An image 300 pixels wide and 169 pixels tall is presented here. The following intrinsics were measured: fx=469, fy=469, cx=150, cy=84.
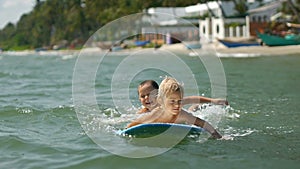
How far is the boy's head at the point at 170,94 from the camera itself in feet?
17.9

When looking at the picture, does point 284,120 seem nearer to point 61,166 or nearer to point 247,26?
point 61,166

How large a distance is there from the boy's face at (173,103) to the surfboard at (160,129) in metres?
0.20

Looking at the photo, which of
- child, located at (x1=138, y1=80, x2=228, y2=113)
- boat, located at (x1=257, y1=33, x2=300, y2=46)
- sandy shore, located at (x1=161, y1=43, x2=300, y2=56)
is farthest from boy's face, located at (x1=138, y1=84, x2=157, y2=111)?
boat, located at (x1=257, y1=33, x2=300, y2=46)

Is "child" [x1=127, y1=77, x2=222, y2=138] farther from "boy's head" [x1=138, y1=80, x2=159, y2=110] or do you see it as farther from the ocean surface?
"boy's head" [x1=138, y1=80, x2=159, y2=110]

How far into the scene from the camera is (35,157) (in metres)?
5.21

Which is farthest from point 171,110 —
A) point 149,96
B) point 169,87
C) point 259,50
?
point 259,50

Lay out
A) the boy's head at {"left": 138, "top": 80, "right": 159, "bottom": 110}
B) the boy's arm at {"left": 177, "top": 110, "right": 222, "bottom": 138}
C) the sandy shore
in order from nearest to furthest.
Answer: the boy's arm at {"left": 177, "top": 110, "right": 222, "bottom": 138} < the boy's head at {"left": 138, "top": 80, "right": 159, "bottom": 110} < the sandy shore

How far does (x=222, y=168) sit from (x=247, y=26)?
42.5 m

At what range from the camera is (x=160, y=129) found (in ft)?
18.7

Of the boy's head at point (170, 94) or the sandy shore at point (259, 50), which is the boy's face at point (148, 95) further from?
the sandy shore at point (259, 50)

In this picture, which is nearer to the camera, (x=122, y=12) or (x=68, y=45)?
(x=122, y=12)

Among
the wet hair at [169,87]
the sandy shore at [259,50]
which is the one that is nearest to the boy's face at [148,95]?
the wet hair at [169,87]

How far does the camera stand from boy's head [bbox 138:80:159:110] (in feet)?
20.9

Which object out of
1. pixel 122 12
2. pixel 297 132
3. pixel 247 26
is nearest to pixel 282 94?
pixel 297 132
